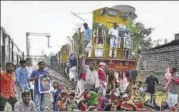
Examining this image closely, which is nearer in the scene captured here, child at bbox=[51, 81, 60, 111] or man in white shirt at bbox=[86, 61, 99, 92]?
child at bbox=[51, 81, 60, 111]

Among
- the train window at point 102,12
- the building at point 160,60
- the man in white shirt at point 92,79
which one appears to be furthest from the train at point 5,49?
the building at point 160,60

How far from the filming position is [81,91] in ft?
34.4

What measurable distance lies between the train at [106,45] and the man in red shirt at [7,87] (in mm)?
5029

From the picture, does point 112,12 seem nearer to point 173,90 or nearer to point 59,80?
point 59,80

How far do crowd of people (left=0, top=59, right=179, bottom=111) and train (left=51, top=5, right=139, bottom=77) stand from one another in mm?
800

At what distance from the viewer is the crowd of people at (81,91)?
24.8 feet

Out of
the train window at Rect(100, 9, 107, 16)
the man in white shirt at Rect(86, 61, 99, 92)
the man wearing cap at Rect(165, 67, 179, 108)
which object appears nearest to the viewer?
the man wearing cap at Rect(165, 67, 179, 108)

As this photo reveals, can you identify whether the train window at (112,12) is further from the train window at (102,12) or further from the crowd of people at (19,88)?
the crowd of people at (19,88)

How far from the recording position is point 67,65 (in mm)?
14125

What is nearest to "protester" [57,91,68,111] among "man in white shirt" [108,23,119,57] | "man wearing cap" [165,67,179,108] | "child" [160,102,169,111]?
"child" [160,102,169,111]

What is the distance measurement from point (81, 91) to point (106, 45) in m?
3.37

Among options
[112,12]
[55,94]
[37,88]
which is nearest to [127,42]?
[112,12]

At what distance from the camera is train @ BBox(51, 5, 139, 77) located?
13.4 meters

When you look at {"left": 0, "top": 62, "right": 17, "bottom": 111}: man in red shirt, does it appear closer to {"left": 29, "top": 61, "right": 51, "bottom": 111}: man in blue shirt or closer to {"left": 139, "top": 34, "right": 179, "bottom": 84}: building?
{"left": 29, "top": 61, "right": 51, "bottom": 111}: man in blue shirt
